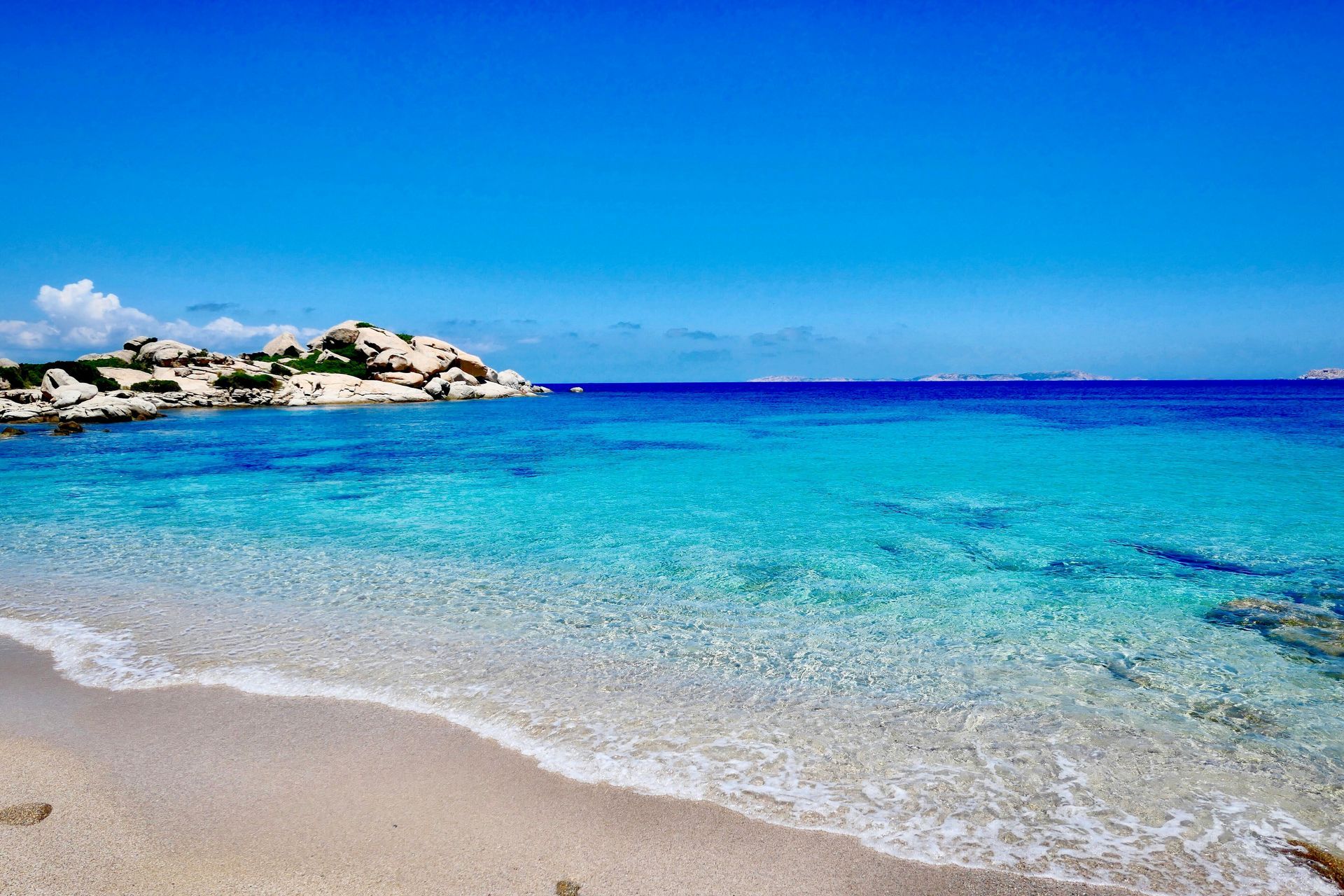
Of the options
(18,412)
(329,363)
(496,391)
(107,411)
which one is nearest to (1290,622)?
(107,411)

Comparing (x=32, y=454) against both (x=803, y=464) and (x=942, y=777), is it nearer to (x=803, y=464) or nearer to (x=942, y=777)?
(x=803, y=464)

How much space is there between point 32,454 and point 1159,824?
31.5 metres

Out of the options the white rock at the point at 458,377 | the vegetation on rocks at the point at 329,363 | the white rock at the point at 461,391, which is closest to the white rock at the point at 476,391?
the white rock at the point at 461,391

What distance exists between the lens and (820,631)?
7.13 metres

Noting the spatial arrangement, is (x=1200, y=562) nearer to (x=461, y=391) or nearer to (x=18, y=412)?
(x=18, y=412)

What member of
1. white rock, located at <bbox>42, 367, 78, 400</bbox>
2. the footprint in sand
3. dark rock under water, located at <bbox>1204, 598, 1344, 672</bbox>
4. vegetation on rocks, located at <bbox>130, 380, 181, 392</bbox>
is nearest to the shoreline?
the footprint in sand

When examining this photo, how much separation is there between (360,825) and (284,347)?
74.8 metres

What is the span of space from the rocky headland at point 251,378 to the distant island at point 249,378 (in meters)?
0.07

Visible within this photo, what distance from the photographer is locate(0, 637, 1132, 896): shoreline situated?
3518 mm

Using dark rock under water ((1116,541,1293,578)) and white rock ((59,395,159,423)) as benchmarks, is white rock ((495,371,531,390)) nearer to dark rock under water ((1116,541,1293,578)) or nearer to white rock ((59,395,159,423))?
white rock ((59,395,159,423))

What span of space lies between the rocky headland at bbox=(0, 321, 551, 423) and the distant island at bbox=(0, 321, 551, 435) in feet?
0.24

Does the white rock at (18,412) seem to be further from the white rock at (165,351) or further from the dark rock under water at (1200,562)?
the dark rock under water at (1200,562)

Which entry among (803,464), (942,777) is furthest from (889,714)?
(803,464)

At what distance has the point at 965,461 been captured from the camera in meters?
22.2
